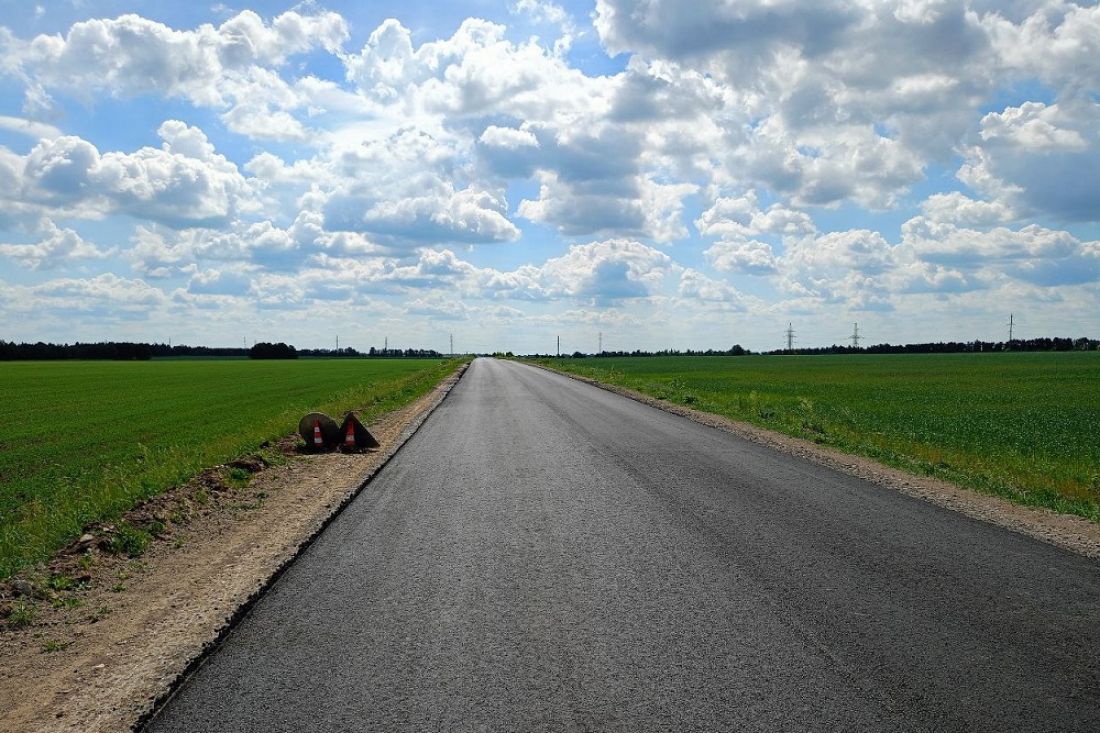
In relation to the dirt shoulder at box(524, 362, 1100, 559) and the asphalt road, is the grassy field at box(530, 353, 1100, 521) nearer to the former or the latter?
the dirt shoulder at box(524, 362, 1100, 559)

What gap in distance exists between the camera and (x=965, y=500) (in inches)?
423

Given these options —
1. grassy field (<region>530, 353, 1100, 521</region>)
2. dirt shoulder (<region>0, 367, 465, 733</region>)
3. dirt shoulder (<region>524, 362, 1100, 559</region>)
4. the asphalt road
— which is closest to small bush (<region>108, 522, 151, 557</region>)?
dirt shoulder (<region>0, 367, 465, 733</region>)

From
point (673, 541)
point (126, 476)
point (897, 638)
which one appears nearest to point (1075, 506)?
point (673, 541)

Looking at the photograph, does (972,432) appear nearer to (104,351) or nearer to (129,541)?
(129,541)

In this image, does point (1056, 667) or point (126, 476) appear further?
point (126, 476)

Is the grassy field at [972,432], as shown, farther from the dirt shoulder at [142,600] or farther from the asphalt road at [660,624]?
the dirt shoulder at [142,600]

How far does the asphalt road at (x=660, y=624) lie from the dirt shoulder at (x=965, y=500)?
0.49 metres

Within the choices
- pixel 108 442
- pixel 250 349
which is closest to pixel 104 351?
pixel 250 349

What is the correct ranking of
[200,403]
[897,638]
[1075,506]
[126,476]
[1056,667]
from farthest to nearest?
[200,403], [126,476], [1075,506], [897,638], [1056,667]

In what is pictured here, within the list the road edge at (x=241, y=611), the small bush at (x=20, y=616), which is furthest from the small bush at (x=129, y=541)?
the road edge at (x=241, y=611)

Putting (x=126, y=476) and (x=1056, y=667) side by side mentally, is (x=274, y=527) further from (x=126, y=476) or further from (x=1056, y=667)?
(x=1056, y=667)

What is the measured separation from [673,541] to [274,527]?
4.80 meters

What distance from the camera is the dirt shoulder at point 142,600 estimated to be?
15.1 feet

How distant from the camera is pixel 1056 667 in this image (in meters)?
4.68
